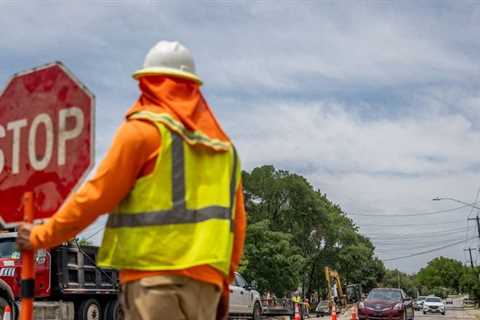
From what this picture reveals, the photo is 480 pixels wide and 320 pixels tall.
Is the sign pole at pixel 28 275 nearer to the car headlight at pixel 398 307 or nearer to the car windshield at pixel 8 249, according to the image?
the car windshield at pixel 8 249

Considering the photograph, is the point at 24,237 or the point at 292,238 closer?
the point at 24,237

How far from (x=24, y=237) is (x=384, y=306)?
77.0ft

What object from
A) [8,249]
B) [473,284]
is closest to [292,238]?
[473,284]

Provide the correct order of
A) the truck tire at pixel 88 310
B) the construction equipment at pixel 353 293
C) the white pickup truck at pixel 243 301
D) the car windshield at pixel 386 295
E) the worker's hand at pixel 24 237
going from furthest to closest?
the construction equipment at pixel 353 293, the car windshield at pixel 386 295, the white pickup truck at pixel 243 301, the truck tire at pixel 88 310, the worker's hand at pixel 24 237

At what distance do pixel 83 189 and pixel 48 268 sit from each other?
1319 centimetres

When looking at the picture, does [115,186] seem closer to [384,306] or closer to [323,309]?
[384,306]

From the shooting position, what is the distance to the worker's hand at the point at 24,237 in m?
2.87

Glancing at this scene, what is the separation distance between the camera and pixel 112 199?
270 centimetres

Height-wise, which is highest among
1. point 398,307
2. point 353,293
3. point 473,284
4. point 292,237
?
point 292,237

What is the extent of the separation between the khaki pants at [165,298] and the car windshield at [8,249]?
12.8 meters

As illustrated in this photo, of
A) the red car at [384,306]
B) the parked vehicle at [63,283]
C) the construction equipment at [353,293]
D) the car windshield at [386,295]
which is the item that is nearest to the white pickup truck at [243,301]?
the parked vehicle at [63,283]

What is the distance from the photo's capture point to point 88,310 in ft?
53.0

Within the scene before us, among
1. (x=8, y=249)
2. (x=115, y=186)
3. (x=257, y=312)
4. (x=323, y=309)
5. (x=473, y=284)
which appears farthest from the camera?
(x=473, y=284)

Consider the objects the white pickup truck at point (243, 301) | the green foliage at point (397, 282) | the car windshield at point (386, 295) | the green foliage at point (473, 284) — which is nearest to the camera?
the white pickup truck at point (243, 301)
